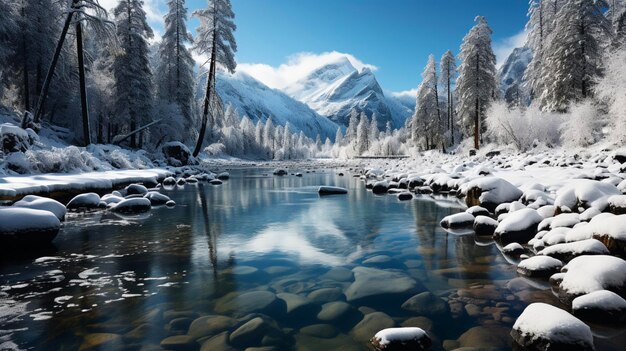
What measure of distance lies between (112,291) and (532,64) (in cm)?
4435

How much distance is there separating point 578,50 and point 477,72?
882 centimetres

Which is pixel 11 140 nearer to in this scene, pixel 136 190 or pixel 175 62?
pixel 136 190

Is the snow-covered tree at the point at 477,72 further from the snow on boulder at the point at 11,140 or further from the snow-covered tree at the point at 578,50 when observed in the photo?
the snow on boulder at the point at 11,140

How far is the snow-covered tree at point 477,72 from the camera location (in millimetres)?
32719

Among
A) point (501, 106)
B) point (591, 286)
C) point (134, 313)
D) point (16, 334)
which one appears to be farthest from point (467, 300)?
point (501, 106)

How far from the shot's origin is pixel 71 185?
10.1m

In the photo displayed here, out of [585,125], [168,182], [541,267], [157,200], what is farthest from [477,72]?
[541,267]

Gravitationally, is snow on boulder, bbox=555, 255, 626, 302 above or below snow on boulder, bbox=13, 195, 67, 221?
below

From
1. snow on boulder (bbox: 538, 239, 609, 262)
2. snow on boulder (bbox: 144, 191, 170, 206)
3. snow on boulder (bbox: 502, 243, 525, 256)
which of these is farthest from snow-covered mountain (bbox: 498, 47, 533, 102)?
snow on boulder (bbox: 538, 239, 609, 262)

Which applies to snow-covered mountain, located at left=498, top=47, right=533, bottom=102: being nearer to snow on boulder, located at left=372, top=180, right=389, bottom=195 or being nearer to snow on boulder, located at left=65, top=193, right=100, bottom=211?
snow on boulder, located at left=372, top=180, right=389, bottom=195

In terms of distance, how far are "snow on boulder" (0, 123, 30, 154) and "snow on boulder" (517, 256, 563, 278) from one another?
15.5 meters

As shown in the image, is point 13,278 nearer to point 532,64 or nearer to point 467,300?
point 467,300

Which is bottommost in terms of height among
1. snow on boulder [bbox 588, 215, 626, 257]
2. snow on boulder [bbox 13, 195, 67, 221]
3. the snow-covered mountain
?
snow on boulder [bbox 588, 215, 626, 257]

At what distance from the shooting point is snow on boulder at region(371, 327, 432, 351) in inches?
118
